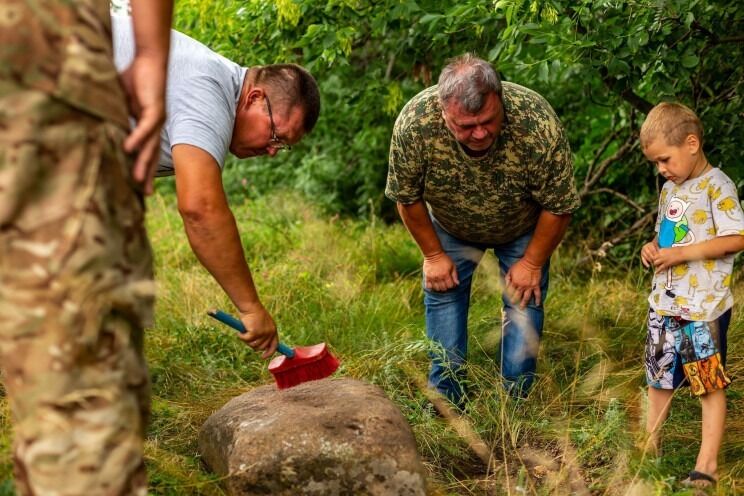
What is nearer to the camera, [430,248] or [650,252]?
[650,252]

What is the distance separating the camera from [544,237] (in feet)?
12.8

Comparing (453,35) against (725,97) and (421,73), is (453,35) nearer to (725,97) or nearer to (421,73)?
(421,73)

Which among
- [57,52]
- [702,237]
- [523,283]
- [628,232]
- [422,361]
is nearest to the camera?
[57,52]

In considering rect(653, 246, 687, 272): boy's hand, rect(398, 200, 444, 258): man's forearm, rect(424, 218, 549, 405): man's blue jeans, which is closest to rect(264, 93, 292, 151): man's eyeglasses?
rect(398, 200, 444, 258): man's forearm

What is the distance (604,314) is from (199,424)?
2196 mm

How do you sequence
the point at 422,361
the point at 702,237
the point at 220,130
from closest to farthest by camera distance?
the point at 220,130 < the point at 702,237 < the point at 422,361

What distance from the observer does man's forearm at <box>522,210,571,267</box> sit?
386 centimetres

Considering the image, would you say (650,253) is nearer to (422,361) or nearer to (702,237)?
(702,237)

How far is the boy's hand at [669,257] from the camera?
3.19 m

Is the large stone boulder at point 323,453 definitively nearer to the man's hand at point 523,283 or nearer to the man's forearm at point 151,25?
the man's hand at point 523,283

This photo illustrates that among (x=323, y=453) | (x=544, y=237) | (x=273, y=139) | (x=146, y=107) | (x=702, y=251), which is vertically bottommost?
(x=323, y=453)

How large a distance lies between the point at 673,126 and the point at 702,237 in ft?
1.28

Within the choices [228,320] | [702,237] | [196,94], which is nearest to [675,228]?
[702,237]

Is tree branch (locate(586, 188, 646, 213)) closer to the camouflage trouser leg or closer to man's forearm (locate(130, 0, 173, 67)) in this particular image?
man's forearm (locate(130, 0, 173, 67))
